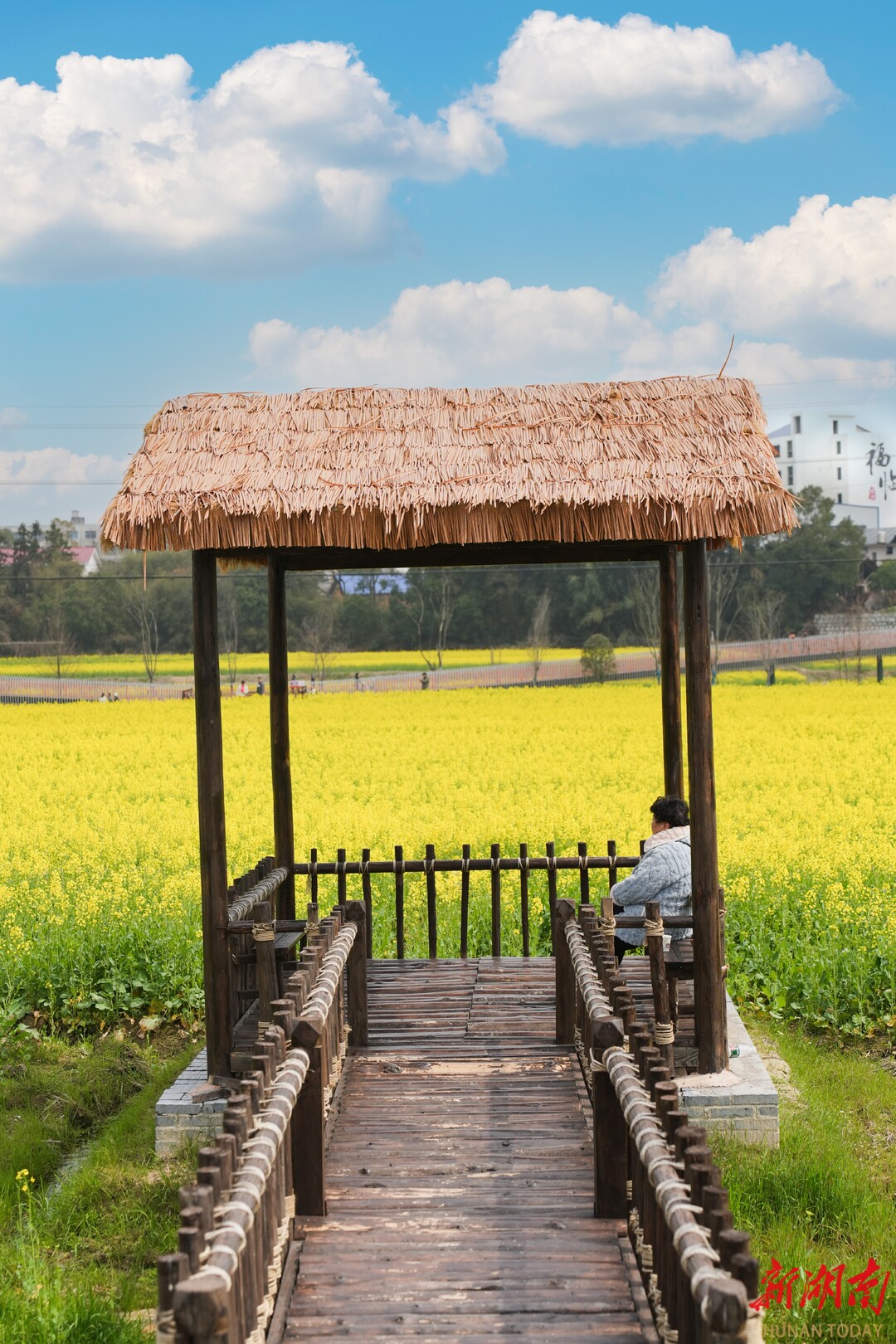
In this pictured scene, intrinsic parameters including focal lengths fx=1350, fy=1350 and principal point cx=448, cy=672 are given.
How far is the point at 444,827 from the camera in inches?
540

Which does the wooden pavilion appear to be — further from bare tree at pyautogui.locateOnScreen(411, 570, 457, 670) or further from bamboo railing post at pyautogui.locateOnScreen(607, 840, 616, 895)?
bare tree at pyautogui.locateOnScreen(411, 570, 457, 670)

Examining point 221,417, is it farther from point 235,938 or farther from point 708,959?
point 708,959

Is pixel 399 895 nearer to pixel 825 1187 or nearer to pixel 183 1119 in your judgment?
pixel 183 1119

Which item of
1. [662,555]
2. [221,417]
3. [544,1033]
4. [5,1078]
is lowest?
[5,1078]

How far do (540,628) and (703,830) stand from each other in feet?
137

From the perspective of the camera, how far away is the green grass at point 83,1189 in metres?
4.70

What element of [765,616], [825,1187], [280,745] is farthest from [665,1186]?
[765,616]

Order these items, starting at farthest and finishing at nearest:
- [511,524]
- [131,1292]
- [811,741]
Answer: [811,741] → [511,524] → [131,1292]

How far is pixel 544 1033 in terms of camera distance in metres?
6.57

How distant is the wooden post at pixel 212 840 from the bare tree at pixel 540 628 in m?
37.2

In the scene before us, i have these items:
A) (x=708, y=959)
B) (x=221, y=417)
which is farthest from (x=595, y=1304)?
(x=221, y=417)

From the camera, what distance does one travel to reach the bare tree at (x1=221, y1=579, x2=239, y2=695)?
46344 millimetres

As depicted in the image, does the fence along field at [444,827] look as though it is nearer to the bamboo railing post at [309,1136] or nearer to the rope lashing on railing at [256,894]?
the rope lashing on railing at [256,894]

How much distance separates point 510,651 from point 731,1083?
149 feet
